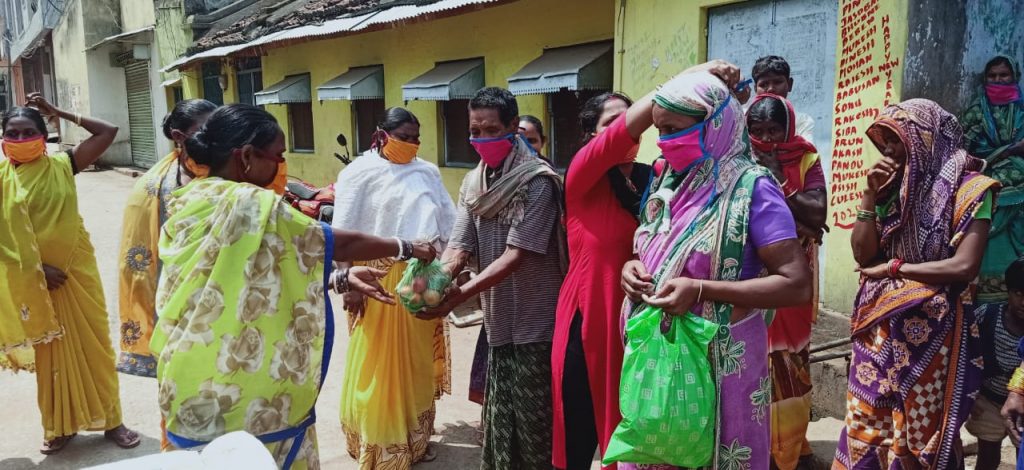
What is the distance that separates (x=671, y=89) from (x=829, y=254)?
360 cm

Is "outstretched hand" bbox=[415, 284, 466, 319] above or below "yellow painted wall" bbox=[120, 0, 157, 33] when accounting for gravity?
below

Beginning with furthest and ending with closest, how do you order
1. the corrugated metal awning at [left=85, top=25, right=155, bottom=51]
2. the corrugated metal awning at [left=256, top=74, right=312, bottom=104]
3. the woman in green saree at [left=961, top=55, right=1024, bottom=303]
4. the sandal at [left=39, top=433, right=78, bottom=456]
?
the corrugated metal awning at [left=85, top=25, right=155, bottom=51] < the corrugated metal awning at [left=256, top=74, right=312, bottom=104] < the woman in green saree at [left=961, top=55, right=1024, bottom=303] < the sandal at [left=39, top=433, right=78, bottom=456]

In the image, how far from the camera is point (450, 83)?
9148mm

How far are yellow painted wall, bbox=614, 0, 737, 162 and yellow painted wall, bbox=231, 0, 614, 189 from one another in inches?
26.0

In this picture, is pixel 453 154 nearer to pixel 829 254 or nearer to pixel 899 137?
pixel 829 254

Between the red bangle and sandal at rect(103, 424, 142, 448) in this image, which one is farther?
sandal at rect(103, 424, 142, 448)

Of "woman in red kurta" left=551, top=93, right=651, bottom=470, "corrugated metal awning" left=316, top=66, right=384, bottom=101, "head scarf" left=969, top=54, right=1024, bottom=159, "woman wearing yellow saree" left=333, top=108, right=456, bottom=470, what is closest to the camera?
"woman in red kurta" left=551, top=93, right=651, bottom=470

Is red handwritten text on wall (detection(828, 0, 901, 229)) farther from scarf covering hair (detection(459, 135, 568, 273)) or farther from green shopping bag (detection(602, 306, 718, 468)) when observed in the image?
green shopping bag (detection(602, 306, 718, 468))

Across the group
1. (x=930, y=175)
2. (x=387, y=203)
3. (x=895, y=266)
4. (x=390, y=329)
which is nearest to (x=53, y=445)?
(x=390, y=329)

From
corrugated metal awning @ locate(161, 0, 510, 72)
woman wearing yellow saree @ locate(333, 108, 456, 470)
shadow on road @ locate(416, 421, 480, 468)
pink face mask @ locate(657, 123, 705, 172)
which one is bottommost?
shadow on road @ locate(416, 421, 480, 468)

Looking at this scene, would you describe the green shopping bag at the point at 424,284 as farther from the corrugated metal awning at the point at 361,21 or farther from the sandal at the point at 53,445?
the corrugated metal awning at the point at 361,21

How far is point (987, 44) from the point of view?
4988mm

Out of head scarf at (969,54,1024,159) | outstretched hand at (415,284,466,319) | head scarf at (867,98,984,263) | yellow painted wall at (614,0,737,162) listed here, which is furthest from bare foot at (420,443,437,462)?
head scarf at (969,54,1024,159)

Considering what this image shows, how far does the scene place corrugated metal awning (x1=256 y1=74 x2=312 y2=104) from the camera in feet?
43.5
